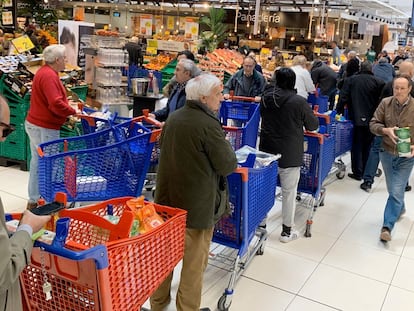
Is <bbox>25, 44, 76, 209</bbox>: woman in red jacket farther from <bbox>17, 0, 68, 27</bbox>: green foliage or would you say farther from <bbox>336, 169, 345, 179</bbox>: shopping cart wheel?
<bbox>17, 0, 68, 27</bbox>: green foliage

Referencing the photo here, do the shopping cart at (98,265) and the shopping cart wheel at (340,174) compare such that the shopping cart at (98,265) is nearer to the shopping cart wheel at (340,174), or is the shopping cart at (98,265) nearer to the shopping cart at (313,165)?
the shopping cart at (313,165)

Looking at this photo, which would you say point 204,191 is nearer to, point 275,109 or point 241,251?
point 241,251

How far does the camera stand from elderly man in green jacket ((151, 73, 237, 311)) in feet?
8.04

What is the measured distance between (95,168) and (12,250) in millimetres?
2078

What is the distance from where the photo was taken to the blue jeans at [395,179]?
4266 mm

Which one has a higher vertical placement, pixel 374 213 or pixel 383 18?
pixel 383 18

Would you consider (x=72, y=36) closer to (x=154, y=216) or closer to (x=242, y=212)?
(x=242, y=212)

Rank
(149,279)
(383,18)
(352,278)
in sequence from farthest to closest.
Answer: (383,18), (352,278), (149,279)

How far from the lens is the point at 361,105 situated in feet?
19.9

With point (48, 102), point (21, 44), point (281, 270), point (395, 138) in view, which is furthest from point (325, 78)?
point (48, 102)

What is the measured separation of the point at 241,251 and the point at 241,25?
1956 cm

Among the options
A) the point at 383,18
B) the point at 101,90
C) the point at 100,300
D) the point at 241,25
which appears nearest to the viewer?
the point at 100,300

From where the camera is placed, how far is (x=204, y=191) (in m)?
2.52

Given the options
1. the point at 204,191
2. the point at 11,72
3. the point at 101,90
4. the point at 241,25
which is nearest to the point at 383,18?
the point at 241,25
